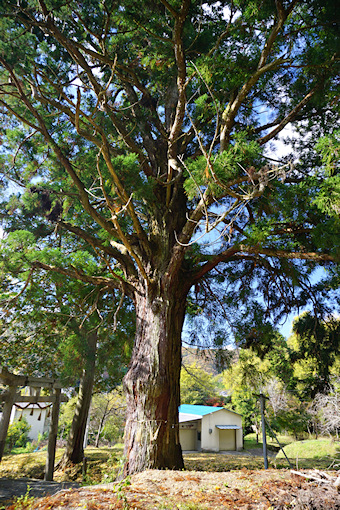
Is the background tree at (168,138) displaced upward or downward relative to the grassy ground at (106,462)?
upward

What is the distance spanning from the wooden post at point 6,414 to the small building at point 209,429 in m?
11.4

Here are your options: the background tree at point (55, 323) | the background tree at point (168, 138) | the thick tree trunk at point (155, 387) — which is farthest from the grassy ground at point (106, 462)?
the background tree at point (168, 138)

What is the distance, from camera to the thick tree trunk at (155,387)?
3.49 metres

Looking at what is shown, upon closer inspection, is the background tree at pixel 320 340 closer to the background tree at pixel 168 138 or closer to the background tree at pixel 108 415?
the background tree at pixel 168 138

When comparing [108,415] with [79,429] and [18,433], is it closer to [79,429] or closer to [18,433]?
[18,433]

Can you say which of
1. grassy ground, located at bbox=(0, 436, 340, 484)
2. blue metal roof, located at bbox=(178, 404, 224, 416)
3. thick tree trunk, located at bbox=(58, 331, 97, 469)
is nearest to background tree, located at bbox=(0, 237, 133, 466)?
thick tree trunk, located at bbox=(58, 331, 97, 469)

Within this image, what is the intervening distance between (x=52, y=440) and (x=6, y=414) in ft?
6.40

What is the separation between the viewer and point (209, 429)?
52.0ft

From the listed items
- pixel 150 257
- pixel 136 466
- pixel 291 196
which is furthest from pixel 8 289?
pixel 291 196

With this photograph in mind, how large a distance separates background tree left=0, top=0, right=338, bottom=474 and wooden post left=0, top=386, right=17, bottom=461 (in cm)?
323

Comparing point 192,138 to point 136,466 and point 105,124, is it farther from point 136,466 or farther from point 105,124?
point 136,466

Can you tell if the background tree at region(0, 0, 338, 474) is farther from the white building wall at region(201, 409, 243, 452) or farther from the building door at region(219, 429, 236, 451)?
the building door at region(219, 429, 236, 451)

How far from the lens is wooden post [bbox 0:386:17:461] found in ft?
19.1

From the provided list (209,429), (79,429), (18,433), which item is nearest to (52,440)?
(79,429)
